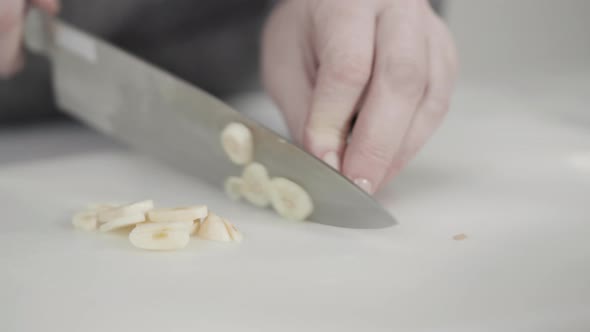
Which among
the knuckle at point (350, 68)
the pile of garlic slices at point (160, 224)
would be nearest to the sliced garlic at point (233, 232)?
the pile of garlic slices at point (160, 224)

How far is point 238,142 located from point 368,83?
193mm

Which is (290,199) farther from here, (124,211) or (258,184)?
(124,211)

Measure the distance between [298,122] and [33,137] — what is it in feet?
1.79

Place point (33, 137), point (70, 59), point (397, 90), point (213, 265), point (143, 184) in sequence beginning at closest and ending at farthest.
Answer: point (213, 265) < point (397, 90) < point (143, 184) < point (70, 59) < point (33, 137)

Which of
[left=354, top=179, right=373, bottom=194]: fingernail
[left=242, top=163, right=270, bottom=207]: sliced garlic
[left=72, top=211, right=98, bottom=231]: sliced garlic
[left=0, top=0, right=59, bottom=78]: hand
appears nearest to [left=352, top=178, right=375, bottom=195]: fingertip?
[left=354, top=179, right=373, bottom=194]: fingernail

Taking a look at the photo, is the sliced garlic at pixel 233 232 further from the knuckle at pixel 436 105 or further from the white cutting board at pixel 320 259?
the knuckle at pixel 436 105

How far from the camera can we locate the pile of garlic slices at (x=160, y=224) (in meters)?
0.77

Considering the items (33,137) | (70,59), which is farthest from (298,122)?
(33,137)

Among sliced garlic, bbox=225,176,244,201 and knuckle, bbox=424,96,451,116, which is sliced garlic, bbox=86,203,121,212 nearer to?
sliced garlic, bbox=225,176,244,201

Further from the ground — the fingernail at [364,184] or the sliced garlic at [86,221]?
the fingernail at [364,184]

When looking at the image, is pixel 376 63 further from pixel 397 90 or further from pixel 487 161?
pixel 487 161

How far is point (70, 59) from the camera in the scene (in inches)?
43.6

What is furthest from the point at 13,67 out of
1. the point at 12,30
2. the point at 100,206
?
the point at 100,206

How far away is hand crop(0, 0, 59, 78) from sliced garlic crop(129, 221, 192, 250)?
1.56ft
